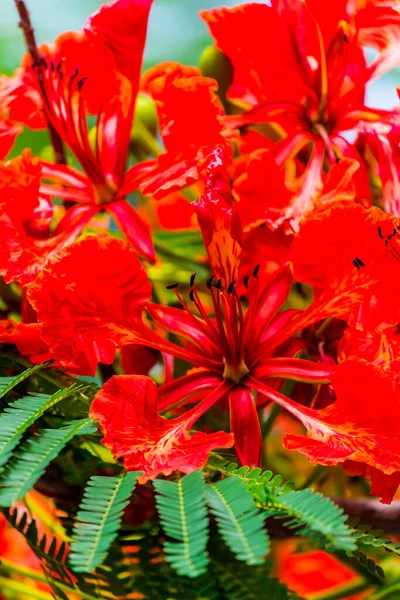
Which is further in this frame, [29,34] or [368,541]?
[29,34]

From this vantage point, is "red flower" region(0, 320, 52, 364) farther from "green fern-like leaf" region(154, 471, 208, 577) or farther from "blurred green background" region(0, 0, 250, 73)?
"blurred green background" region(0, 0, 250, 73)

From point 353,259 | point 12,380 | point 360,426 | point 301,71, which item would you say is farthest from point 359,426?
point 301,71

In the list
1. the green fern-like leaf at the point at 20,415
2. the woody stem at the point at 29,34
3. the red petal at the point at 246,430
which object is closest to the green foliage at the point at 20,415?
the green fern-like leaf at the point at 20,415

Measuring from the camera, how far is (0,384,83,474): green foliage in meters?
0.43

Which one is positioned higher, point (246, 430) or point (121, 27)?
point (121, 27)

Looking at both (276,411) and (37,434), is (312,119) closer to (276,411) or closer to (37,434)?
(276,411)

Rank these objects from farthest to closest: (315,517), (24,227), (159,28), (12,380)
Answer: (159,28), (24,227), (12,380), (315,517)

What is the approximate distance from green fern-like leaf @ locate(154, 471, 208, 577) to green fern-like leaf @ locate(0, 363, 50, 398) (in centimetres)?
11

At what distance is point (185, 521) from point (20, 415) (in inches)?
4.8

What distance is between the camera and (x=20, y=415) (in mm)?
458

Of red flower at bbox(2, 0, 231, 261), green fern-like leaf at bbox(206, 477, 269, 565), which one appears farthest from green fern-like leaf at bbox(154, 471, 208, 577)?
red flower at bbox(2, 0, 231, 261)

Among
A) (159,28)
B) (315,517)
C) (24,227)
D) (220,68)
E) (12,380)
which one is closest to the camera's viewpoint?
(315,517)

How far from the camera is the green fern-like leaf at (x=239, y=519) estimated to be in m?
0.36

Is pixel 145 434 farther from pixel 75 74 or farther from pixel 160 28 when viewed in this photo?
pixel 160 28
